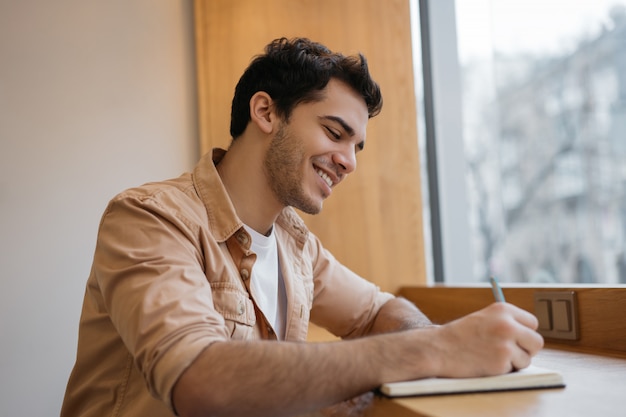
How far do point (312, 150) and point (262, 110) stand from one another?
163 millimetres

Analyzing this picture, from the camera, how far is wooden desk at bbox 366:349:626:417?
78cm

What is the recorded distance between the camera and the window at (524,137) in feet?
8.79

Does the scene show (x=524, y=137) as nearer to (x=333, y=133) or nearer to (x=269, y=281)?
(x=333, y=133)

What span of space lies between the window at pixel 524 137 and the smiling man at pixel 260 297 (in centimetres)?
123

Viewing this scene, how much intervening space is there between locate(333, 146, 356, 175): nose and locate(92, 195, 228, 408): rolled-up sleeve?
0.42 meters

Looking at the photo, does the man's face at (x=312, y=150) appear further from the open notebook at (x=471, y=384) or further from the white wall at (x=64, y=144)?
the white wall at (x=64, y=144)

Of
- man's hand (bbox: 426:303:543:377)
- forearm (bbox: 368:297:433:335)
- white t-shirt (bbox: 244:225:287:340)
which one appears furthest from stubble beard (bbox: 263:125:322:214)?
man's hand (bbox: 426:303:543:377)

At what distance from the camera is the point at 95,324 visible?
3.92ft

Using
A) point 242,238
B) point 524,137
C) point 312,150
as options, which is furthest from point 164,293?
point 524,137

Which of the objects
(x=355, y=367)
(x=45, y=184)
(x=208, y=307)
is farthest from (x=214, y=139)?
(x=355, y=367)

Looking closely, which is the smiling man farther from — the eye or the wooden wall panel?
the wooden wall panel

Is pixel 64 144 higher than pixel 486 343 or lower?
higher

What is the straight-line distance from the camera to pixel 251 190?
4.72ft

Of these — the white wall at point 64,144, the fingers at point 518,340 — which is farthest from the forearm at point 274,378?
the white wall at point 64,144
